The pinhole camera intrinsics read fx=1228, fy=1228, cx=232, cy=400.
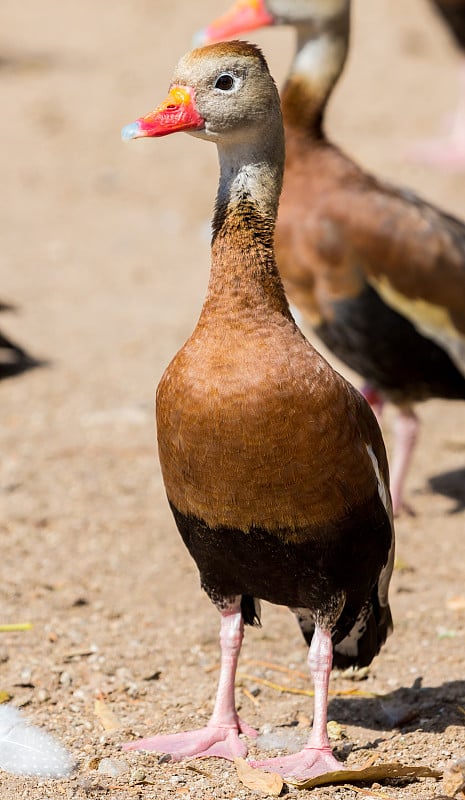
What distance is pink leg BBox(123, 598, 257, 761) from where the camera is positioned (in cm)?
356

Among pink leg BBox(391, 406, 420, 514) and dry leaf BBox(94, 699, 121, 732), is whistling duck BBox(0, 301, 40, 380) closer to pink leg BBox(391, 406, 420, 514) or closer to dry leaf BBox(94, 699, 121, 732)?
pink leg BBox(391, 406, 420, 514)

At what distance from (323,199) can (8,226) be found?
5072 mm

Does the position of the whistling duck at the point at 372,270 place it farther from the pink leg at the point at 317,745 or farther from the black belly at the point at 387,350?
the pink leg at the point at 317,745

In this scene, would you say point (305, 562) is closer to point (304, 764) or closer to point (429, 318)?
point (304, 764)

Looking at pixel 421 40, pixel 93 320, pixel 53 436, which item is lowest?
pixel 53 436

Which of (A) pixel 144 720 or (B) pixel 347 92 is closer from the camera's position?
(A) pixel 144 720

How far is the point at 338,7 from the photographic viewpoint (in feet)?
19.6

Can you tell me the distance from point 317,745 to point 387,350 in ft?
8.25

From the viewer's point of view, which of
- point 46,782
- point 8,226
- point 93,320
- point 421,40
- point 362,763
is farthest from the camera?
point 421,40

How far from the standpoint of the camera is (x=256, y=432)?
321 centimetres

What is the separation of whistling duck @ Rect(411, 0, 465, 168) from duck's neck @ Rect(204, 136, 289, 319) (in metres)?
7.96

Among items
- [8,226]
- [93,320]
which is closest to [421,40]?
[8,226]

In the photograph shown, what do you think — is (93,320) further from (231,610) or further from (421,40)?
(421,40)

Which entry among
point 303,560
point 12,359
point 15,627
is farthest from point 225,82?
point 12,359
